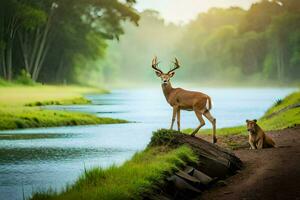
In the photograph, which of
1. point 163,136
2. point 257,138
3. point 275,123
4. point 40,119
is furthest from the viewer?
point 40,119

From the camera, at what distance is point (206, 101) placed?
1752 centimetres

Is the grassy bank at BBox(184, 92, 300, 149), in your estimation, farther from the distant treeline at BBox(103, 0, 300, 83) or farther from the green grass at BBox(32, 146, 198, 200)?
the distant treeline at BBox(103, 0, 300, 83)

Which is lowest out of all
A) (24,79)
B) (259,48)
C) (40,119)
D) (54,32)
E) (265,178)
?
(265,178)

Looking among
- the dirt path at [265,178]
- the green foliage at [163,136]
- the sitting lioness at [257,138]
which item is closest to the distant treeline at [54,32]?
the sitting lioness at [257,138]

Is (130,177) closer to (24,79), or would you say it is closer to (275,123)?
(275,123)

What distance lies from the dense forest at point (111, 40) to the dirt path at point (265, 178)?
44.5 meters

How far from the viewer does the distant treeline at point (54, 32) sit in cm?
6119

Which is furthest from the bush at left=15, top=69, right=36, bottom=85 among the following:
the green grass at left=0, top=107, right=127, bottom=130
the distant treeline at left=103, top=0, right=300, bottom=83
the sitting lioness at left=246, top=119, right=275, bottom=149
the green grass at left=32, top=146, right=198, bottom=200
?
the distant treeline at left=103, top=0, right=300, bottom=83

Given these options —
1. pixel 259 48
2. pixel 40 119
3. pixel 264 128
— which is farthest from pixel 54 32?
pixel 259 48

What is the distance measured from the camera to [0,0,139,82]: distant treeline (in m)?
61.2

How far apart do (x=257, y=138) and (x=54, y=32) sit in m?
58.6

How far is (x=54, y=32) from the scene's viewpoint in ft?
245

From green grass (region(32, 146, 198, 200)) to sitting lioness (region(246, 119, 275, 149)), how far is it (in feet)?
12.7

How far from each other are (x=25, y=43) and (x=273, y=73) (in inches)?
2685
